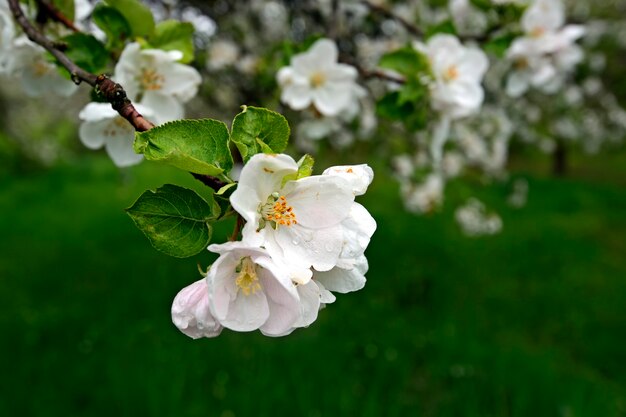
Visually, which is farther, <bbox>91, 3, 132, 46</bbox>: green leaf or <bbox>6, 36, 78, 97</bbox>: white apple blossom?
<bbox>6, 36, 78, 97</bbox>: white apple blossom

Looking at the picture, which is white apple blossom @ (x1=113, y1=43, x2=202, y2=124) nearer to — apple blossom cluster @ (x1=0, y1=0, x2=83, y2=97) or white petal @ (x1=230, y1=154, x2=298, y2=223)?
apple blossom cluster @ (x1=0, y1=0, x2=83, y2=97)

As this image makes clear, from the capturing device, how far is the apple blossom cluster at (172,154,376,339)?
0.70m

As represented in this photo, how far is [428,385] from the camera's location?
2986mm

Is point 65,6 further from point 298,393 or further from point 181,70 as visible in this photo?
point 298,393

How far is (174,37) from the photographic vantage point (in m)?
1.27

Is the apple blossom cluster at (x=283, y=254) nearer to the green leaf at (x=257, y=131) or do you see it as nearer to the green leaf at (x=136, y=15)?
the green leaf at (x=257, y=131)

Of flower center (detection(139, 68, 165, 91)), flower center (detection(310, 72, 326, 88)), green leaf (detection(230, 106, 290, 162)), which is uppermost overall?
green leaf (detection(230, 106, 290, 162))

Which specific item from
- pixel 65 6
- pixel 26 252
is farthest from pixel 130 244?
pixel 65 6

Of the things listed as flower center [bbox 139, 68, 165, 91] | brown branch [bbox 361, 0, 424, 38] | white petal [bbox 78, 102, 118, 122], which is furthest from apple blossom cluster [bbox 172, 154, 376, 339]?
brown branch [bbox 361, 0, 424, 38]

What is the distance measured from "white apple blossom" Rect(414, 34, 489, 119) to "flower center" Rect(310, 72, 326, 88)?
31cm

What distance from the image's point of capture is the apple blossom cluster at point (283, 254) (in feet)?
2.28

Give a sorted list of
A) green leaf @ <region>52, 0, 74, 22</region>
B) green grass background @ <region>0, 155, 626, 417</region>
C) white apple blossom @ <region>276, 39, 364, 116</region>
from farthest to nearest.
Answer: green grass background @ <region>0, 155, 626, 417</region> < white apple blossom @ <region>276, 39, 364, 116</region> < green leaf @ <region>52, 0, 74, 22</region>

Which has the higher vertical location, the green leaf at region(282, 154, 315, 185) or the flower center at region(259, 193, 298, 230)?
the green leaf at region(282, 154, 315, 185)

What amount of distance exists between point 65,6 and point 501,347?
3184 millimetres
